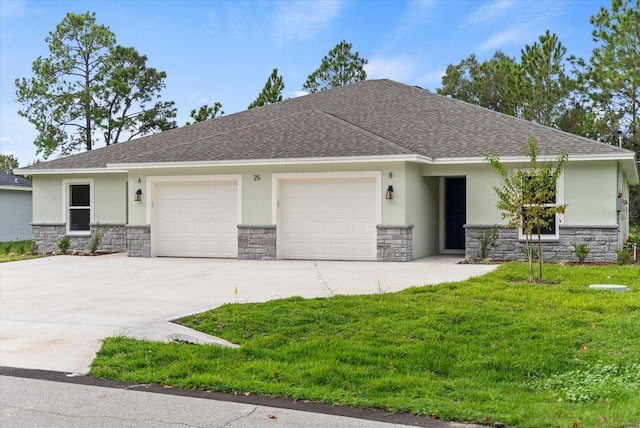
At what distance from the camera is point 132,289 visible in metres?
11.6

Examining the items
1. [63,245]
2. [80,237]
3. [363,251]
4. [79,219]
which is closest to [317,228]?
[363,251]

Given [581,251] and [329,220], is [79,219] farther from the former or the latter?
[581,251]

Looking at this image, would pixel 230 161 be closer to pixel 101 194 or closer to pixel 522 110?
pixel 101 194

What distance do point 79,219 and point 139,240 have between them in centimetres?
402

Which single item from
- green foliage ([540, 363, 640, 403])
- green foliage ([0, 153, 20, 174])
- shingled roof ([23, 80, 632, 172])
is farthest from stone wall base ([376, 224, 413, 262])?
green foliage ([0, 153, 20, 174])

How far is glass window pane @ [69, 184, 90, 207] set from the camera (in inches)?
822

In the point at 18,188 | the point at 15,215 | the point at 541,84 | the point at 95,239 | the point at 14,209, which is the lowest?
the point at 95,239

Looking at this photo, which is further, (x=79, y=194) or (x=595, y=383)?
(x=79, y=194)

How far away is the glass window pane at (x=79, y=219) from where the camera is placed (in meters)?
20.8

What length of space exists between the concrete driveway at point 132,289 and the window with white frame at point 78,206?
9.28 ft

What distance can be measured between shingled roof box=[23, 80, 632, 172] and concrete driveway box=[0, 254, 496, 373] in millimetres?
2852

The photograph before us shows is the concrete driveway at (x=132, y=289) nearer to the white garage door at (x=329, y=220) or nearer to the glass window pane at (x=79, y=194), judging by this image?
the white garage door at (x=329, y=220)

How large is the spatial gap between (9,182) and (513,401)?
28423 mm

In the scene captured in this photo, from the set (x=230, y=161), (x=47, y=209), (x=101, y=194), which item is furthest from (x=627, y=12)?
(x=47, y=209)
